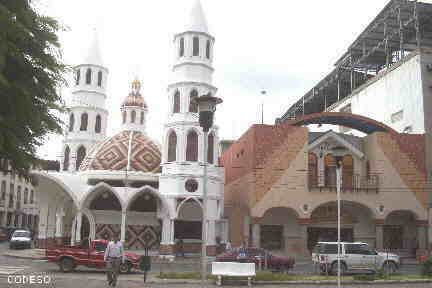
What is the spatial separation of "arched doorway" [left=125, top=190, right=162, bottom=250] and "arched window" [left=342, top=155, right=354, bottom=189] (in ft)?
44.1

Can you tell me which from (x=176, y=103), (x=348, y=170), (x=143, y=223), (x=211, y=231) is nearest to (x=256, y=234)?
(x=211, y=231)

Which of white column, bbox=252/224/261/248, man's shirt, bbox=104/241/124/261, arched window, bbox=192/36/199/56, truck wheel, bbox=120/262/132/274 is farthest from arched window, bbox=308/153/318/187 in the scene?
man's shirt, bbox=104/241/124/261

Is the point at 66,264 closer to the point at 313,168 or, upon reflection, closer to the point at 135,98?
the point at 313,168

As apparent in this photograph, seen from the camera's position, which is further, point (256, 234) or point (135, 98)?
point (135, 98)

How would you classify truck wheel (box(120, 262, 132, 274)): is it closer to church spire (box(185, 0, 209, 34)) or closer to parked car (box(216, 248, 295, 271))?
parked car (box(216, 248, 295, 271))

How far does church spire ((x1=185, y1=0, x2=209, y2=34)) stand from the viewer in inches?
1346

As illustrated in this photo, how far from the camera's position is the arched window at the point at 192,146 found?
32875 mm

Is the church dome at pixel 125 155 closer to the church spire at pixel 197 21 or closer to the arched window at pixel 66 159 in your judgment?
the arched window at pixel 66 159

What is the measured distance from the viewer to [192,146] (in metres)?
33.1

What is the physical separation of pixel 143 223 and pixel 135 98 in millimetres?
12786

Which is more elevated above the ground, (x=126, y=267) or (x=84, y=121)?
(x=84, y=121)

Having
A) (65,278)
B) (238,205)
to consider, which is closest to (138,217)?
(238,205)

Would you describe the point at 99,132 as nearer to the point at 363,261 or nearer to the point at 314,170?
the point at 314,170

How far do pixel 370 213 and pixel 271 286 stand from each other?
1717 cm
